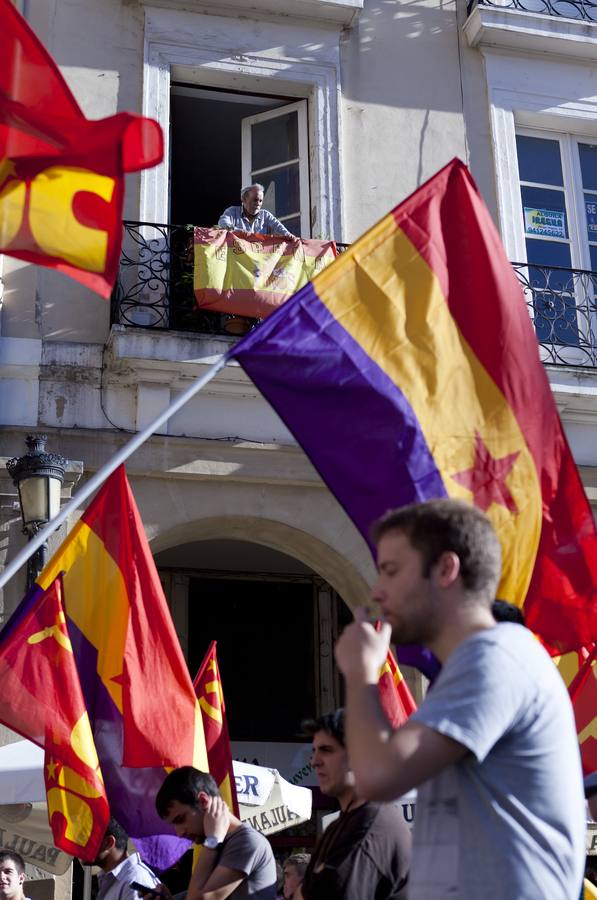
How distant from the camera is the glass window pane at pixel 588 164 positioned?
39.3 feet

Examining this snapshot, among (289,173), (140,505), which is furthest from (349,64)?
(140,505)

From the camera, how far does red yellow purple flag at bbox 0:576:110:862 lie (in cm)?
586

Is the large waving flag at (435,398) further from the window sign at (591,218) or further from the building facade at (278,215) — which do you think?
the window sign at (591,218)

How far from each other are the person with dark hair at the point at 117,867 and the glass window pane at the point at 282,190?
6581 millimetres

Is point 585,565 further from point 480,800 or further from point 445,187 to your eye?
point 480,800

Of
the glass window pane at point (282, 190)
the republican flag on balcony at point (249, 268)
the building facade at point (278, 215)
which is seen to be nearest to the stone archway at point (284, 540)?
the building facade at point (278, 215)

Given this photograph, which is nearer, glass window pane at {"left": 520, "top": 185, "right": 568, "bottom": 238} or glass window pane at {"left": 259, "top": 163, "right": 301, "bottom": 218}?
glass window pane at {"left": 259, "top": 163, "right": 301, "bottom": 218}

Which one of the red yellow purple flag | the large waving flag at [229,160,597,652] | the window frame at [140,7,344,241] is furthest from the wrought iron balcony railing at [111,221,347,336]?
the large waving flag at [229,160,597,652]

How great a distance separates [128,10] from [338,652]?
976cm

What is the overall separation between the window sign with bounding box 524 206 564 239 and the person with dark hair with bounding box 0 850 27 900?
24.2 ft

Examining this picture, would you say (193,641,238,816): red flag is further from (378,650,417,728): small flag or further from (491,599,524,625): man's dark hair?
(491,599,524,625): man's dark hair

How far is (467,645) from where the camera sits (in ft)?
7.73

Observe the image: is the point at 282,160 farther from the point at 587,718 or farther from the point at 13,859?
the point at 13,859

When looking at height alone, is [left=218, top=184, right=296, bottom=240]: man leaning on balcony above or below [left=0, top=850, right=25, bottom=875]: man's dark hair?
above
